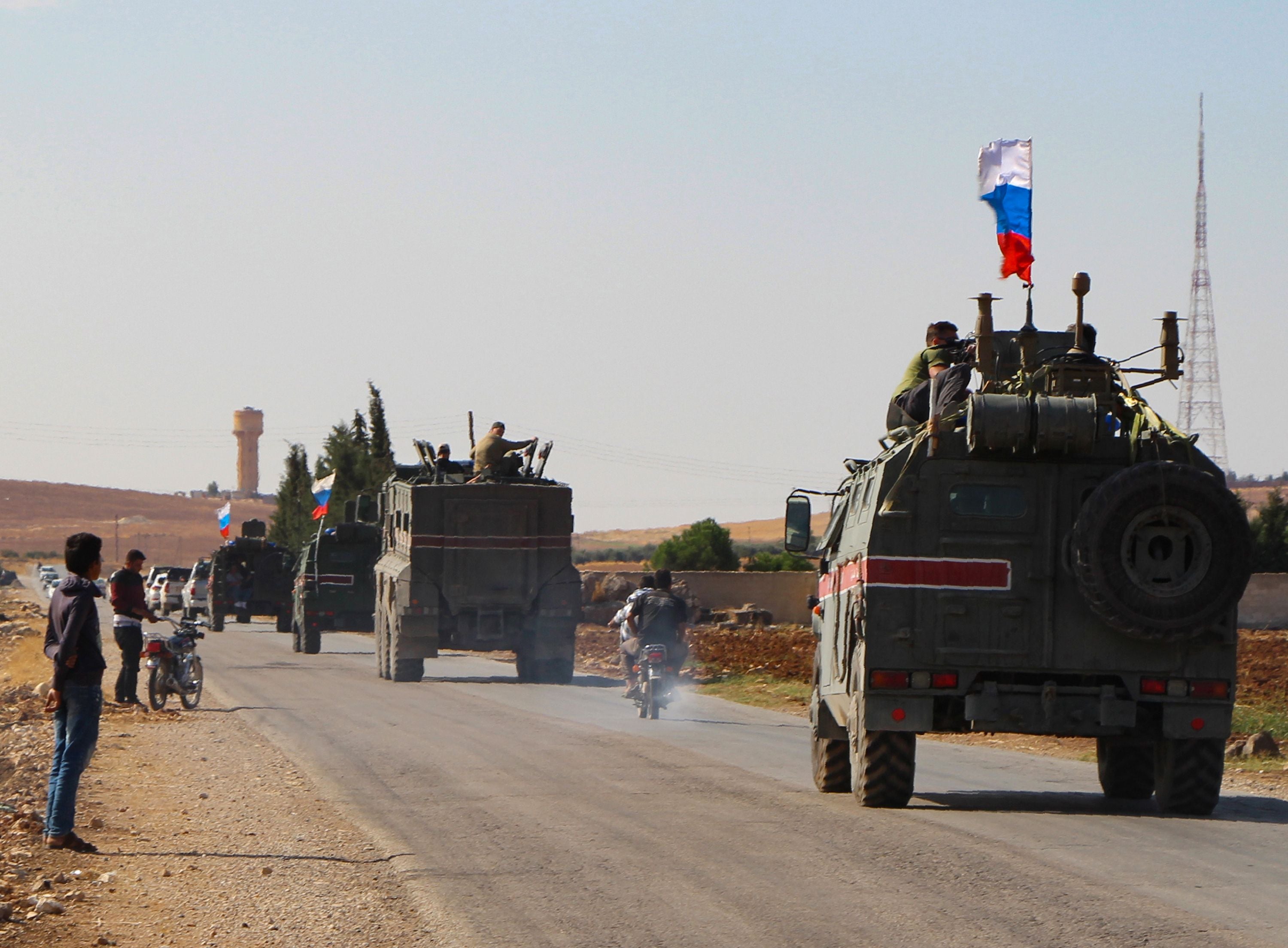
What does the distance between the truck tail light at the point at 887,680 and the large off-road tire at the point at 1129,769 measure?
215 cm

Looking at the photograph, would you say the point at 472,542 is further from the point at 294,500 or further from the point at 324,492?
the point at 294,500

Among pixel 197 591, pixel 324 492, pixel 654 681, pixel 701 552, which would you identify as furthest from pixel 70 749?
pixel 701 552

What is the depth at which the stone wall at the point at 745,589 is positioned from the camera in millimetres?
53781

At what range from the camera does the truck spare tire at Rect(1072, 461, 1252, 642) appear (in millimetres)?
11000

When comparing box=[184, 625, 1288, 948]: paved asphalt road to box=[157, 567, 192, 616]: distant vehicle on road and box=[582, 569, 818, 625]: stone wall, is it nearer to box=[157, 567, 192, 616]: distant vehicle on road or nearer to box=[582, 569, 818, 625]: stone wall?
box=[582, 569, 818, 625]: stone wall

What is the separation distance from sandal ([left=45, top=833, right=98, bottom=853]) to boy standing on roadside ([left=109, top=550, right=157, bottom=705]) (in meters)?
7.01

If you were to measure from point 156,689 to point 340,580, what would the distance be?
1465 centimetres

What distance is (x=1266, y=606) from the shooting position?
49312 millimetres

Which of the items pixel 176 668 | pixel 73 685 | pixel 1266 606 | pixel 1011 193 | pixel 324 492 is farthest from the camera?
pixel 1266 606

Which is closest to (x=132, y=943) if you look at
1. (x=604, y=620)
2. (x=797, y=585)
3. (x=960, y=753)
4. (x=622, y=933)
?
(x=622, y=933)

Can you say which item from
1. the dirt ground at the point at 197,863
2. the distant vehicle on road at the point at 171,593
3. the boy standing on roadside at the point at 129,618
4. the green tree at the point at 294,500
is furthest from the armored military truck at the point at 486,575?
the green tree at the point at 294,500

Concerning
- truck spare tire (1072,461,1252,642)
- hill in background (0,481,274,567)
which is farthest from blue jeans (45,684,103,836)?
hill in background (0,481,274,567)

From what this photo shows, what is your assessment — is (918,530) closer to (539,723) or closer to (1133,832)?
(1133,832)

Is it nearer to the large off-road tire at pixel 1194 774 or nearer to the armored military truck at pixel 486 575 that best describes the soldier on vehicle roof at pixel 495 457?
the armored military truck at pixel 486 575
